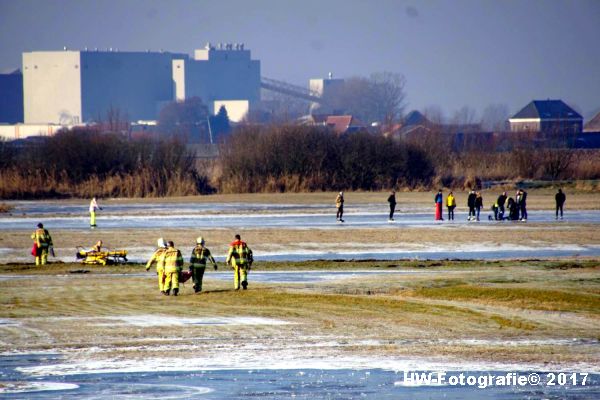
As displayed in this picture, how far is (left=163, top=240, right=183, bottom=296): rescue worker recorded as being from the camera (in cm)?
2691

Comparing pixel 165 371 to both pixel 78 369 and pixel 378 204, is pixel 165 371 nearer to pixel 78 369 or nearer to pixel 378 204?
pixel 78 369

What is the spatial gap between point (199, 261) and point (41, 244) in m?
9.52

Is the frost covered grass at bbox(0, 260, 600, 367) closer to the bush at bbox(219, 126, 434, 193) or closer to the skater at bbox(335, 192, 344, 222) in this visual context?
the skater at bbox(335, 192, 344, 222)

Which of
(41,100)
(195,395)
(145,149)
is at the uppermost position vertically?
(41,100)

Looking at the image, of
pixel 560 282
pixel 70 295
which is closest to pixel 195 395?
pixel 70 295

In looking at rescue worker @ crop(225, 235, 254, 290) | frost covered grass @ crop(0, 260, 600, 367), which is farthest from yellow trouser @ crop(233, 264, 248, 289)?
frost covered grass @ crop(0, 260, 600, 367)

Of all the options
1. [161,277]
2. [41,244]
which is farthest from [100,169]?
[161,277]

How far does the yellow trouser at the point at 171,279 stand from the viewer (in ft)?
89.7

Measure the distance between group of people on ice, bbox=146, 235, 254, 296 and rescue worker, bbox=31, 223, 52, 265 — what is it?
311 inches

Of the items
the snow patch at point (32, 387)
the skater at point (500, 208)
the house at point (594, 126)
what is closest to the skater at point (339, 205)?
the skater at point (500, 208)

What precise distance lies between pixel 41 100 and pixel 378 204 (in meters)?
141

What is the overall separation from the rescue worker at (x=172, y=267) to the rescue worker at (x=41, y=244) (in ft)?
27.2

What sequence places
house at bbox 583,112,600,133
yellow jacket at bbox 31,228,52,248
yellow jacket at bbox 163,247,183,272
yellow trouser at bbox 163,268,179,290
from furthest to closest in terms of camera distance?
house at bbox 583,112,600,133 → yellow jacket at bbox 31,228,52,248 → yellow trouser at bbox 163,268,179,290 → yellow jacket at bbox 163,247,183,272

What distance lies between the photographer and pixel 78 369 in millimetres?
18922
